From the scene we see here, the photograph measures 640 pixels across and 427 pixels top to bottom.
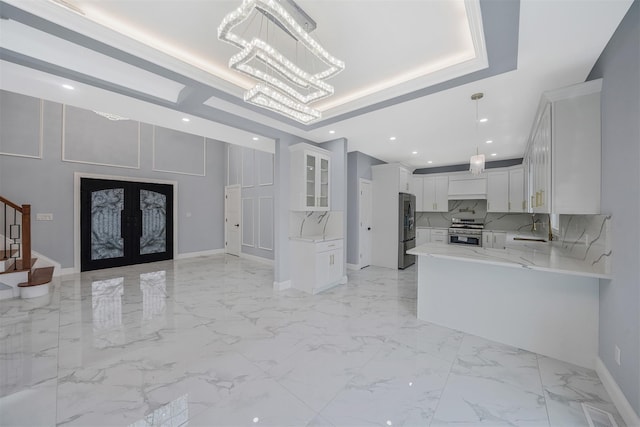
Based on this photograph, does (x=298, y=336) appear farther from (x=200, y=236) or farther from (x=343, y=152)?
(x=200, y=236)

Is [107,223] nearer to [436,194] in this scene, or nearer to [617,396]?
[617,396]

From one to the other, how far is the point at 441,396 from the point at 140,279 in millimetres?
5225

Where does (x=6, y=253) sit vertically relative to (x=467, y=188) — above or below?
below

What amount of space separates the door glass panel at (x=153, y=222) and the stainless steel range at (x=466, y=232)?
24.9ft

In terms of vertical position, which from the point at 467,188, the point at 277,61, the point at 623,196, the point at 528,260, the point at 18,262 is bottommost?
the point at 18,262

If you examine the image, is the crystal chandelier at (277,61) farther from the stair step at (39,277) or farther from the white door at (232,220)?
the white door at (232,220)

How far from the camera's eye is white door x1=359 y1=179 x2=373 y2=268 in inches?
220

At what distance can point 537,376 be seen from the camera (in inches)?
77.9

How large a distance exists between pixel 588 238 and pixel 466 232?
430 centimetres

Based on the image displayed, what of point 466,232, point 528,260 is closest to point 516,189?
point 466,232

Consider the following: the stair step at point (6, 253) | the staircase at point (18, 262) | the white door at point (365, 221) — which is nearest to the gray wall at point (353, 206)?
the white door at point (365, 221)

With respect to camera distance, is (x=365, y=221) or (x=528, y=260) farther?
(x=365, y=221)

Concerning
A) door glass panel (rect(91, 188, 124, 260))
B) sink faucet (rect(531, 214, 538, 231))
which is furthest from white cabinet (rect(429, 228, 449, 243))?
door glass panel (rect(91, 188, 124, 260))

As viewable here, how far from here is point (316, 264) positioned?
3.89 m
